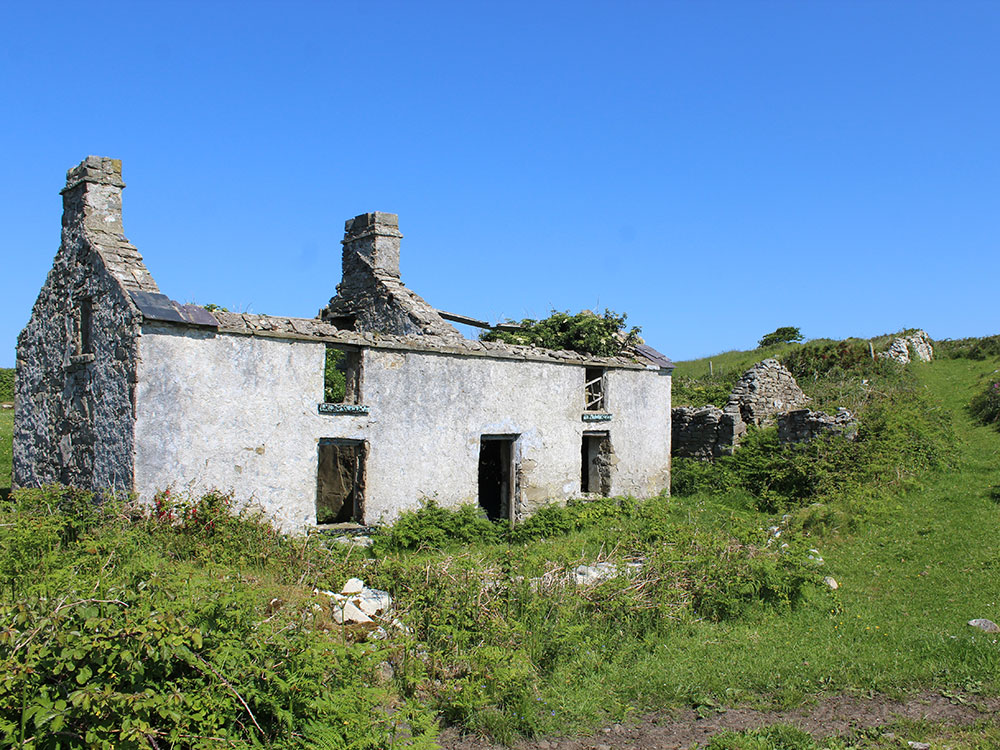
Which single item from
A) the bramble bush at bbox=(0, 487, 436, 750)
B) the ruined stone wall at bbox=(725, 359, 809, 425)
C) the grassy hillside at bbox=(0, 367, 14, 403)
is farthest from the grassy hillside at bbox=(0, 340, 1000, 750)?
the grassy hillside at bbox=(0, 367, 14, 403)

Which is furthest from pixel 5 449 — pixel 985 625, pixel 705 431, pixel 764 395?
pixel 985 625

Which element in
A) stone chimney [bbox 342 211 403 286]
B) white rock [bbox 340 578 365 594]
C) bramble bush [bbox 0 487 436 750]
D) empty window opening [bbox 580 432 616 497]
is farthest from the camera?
empty window opening [bbox 580 432 616 497]

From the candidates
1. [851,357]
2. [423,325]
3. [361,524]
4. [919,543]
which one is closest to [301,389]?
[361,524]

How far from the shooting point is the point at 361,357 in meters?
13.0

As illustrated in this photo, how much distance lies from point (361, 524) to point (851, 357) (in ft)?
66.4

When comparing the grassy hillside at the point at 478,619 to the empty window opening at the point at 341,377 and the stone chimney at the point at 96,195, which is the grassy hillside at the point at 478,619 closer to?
the empty window opening at the point at 341,377

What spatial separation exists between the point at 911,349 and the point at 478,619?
84.5 feet

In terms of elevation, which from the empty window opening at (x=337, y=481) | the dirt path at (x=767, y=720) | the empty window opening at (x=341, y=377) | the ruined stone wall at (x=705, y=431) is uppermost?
the empty window opening at (x=341, y=377)

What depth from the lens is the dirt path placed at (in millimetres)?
6949

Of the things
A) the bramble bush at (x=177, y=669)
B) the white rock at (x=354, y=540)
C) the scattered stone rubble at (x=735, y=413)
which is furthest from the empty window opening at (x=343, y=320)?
the bramble bush at (x=177, y=669)

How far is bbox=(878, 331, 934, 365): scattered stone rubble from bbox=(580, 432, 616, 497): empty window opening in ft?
47.0

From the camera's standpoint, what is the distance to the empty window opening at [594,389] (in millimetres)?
16891

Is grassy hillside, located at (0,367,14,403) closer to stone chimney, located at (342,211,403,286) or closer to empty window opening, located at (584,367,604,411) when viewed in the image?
stone chimney, located at (342,211,403,286)

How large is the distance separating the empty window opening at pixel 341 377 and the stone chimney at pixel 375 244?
200 centimetres
